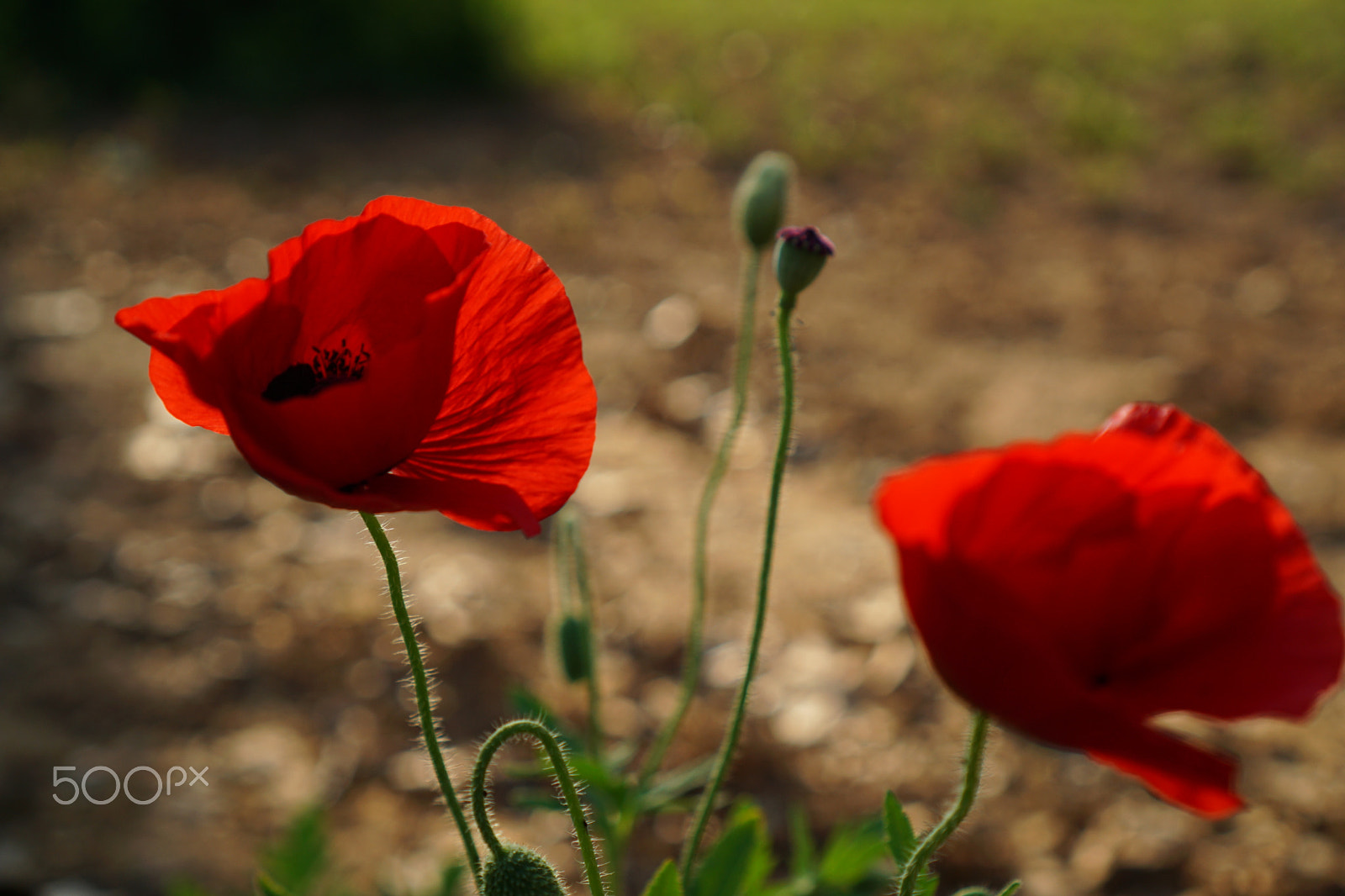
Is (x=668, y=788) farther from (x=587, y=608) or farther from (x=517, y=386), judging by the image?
(x=517, y=386)

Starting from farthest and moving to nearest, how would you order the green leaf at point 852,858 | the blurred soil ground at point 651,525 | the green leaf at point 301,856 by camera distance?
1. the blurred soil ground at point 651,525
2. the green leaf at point 301,856
3. the green leaf at point 852,858

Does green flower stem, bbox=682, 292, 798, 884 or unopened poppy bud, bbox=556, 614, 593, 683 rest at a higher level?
green flower stem, bbox=682, 292, 798, 884

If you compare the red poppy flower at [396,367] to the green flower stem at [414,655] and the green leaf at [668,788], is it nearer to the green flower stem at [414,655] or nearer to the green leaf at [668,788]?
the green flower stem at [414,655]

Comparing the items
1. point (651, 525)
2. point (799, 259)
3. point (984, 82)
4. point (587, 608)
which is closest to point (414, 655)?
point (799, 259)

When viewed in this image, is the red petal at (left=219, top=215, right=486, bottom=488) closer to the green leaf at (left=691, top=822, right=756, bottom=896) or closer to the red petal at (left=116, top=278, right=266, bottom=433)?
the red petal at (left=116, top=278, right=266, bottom=433)

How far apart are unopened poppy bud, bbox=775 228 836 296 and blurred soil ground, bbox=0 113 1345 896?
0.91 meters

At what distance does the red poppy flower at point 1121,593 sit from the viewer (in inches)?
22.0

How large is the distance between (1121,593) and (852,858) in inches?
28.9

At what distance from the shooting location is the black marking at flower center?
2.40 feet

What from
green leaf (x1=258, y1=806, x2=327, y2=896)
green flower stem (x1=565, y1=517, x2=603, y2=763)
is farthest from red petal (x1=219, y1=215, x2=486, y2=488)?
green leaf (x1=258, y1=806, x2=327, y2=896)

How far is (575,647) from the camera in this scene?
51.9 inches

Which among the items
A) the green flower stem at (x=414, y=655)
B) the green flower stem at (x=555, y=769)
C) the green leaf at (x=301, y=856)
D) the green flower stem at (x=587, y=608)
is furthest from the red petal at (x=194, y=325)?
the green leaf at (x=301, y=856)

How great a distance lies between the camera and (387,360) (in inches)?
25.1

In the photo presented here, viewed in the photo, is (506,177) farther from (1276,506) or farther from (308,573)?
(1276,506)
